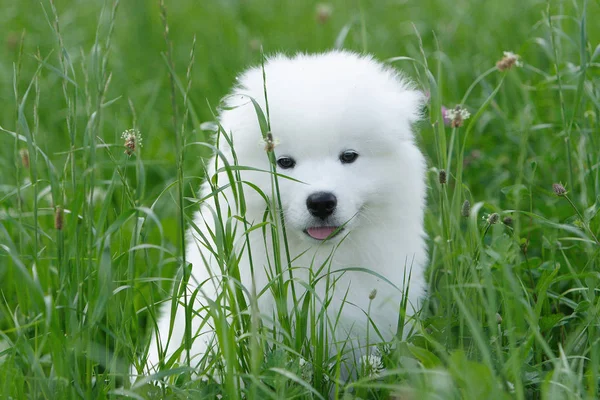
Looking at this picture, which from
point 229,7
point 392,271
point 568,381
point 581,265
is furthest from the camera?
point 229,7

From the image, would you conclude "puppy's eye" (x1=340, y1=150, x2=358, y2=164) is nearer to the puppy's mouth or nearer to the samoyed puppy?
the samoyed puppy

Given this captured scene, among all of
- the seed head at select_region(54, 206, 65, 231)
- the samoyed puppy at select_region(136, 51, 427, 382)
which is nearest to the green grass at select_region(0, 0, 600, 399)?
the seed head at select_region(54, 206, 65, 231)

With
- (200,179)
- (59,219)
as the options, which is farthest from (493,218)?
(200,179)

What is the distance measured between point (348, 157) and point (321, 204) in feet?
0.80

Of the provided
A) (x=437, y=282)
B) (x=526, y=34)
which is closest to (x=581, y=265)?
(x=437, y=282)

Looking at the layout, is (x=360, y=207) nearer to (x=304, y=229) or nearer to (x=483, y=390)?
(x=304, y=229)

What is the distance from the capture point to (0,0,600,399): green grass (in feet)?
6.97

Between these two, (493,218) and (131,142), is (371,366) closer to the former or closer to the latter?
(493,218)

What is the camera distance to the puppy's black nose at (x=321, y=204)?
2.52 m

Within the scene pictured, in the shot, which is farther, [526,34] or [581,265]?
[526,34]

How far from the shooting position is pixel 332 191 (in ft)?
8.33

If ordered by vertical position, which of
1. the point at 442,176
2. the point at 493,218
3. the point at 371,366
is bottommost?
the point at 371,366

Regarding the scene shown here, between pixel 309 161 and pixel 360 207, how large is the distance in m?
0.24

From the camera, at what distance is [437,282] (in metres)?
3.13
